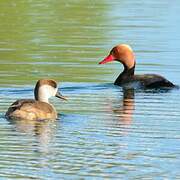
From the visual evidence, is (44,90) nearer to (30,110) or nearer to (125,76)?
(30,110)

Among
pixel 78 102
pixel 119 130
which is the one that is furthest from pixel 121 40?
pixel 119 130

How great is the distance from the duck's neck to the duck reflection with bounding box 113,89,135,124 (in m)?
0.72

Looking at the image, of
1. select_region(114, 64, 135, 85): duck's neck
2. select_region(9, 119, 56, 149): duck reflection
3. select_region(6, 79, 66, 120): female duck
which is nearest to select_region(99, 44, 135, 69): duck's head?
select_region(114, 64, 135, 85): duck's neck

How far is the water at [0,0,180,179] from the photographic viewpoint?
37.8 ft

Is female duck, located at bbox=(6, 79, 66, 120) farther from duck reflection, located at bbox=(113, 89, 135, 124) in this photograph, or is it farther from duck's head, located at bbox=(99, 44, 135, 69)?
duck's head, located at bbox=(99, 44, 135, 69)

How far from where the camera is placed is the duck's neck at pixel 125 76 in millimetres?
18156

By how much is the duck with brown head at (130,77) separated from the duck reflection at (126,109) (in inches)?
A: 18.4

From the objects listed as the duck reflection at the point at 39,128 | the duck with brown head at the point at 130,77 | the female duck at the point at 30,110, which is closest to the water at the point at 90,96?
the duck reflection at the point at 39,128

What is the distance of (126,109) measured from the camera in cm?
1536

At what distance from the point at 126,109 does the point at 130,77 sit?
3015mm

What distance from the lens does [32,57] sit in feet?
68.3

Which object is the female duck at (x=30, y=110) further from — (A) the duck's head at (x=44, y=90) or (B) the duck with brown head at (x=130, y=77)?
(B) the duck with brown head at (x=130, y=77)

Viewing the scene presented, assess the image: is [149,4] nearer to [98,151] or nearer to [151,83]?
[151,83]

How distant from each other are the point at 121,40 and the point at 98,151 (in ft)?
37.6
